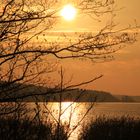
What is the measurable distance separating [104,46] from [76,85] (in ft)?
4.29

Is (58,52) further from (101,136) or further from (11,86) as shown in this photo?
(101,136)

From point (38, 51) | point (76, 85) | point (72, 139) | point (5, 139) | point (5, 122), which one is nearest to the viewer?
point (5, 139)

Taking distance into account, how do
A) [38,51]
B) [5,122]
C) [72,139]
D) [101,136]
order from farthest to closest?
[72,139], [101,136], [38,51], [5,122]

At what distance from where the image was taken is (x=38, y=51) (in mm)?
8570

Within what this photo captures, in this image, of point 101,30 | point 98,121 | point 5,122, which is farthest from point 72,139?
point 5,122

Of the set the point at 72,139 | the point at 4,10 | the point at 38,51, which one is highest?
the point at 4,10

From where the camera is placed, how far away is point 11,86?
784cm

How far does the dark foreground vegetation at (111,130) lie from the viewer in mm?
25484

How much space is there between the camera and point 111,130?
26359mm

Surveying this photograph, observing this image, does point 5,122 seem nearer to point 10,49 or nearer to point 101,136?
point 10,49

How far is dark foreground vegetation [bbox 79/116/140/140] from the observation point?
25.5 metres

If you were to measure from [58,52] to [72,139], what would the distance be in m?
21.7

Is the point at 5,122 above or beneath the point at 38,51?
beneath

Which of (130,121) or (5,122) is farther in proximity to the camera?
(130,121)
